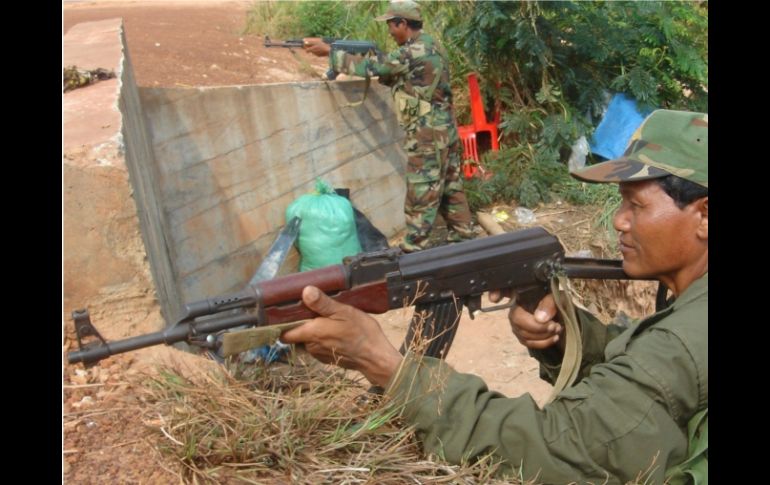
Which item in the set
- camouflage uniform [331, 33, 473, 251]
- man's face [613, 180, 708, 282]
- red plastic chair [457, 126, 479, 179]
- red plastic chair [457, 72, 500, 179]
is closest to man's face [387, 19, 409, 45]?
camouflage uniform [331, 33, 473, 251]

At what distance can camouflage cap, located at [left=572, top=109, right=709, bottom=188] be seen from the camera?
1.98 m

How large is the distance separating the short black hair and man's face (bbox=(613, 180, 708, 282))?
0.01 m

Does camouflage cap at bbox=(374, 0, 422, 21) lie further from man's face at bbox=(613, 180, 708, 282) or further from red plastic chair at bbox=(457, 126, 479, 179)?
man's face at bbox=(613, 180, 708, 282)

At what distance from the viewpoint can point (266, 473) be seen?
5.64ft

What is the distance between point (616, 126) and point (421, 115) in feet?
8.05

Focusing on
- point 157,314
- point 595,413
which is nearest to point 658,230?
point 595,413

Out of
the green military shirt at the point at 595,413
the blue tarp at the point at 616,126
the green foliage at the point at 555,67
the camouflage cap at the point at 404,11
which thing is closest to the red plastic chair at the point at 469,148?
the green foliage at the point at 555,67

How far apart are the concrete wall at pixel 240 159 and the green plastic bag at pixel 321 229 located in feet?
0.71

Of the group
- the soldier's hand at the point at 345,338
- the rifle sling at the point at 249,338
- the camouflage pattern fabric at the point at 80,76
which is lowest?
the soldier's hand at the point at 345,338

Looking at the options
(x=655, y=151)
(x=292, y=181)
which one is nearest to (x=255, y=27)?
(x=292, y=181)

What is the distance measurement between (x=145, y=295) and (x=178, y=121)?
282cm

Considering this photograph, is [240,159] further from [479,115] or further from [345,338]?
[345,338]

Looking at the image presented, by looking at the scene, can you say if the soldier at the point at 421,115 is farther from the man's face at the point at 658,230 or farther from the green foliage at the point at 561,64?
the man's face at the point at 658,230

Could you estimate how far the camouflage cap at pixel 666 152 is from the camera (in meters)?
1.98
